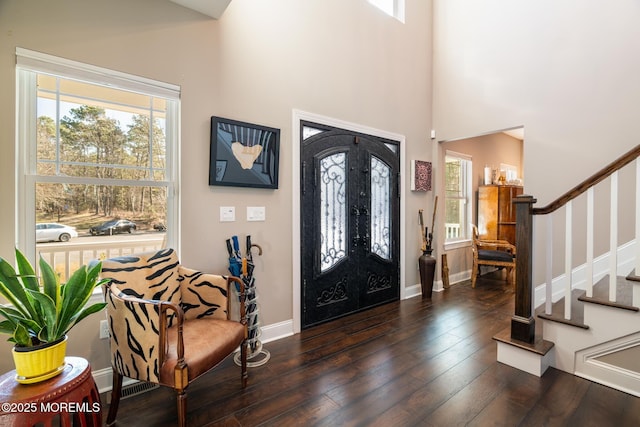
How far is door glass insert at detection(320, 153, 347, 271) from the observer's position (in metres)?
3.20

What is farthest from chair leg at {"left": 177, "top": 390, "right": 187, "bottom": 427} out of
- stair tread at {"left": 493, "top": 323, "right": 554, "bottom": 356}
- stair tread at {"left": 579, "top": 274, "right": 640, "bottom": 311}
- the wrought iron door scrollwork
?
stair tread at {"left": 579, "top": 274, "right": 640, "bottom": 311}

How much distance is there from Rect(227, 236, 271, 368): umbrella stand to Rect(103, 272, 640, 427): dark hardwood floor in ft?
0.35

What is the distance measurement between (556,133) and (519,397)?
9.96ft

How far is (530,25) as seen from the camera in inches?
142

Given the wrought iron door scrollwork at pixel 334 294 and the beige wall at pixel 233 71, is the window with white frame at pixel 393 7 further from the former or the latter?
the wrought iron door scrollwork at pixel 334 294

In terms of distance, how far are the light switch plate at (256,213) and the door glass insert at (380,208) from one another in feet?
5.03

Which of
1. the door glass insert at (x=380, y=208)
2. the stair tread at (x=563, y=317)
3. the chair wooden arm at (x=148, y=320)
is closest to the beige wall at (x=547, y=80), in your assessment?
the stair tread at (x=563, y=317)

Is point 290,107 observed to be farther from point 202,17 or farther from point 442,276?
point 442,276

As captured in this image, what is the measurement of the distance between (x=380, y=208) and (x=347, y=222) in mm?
653

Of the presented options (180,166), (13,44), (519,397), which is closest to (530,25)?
(519,397)

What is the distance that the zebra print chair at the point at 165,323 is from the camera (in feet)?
5.01

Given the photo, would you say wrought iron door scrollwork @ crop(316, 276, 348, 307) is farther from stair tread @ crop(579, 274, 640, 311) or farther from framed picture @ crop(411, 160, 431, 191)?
stair tread @ crop(579, 274, 640, 311)

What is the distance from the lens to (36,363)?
121cm

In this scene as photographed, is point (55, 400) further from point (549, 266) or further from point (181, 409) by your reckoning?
point (549, 266)
